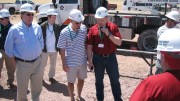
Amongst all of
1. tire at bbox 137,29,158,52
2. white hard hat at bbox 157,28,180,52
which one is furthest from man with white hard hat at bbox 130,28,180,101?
tire at bbox 137,29,158,52

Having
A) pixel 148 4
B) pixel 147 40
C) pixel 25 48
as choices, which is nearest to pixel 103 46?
pixel 25 48

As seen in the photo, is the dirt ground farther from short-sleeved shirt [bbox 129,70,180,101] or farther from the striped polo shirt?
short-sleeved shirt [bbox 129,70,180,101]

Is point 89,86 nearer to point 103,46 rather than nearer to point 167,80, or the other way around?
point 103,46

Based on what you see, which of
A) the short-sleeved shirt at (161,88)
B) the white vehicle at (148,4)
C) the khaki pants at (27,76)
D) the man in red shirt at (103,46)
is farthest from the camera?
the white vehicle at (148,4)

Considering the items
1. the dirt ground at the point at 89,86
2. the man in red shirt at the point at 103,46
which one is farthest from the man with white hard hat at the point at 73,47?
the dirt ground at the point at 89,86

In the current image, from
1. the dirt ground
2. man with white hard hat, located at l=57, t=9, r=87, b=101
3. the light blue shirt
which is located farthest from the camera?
the dirt ground

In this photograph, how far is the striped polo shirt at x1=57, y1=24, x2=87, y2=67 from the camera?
4.79m

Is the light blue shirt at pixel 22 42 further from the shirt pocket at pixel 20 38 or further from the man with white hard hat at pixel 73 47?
the man with white hard hat at pixel 73 47

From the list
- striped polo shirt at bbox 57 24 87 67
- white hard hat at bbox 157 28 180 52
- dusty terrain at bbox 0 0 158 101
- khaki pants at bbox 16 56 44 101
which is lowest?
dusty terrain at bbox 0 0 158 101

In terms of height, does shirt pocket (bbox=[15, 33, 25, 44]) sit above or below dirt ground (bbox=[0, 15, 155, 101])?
above

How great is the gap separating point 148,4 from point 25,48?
8829 mm

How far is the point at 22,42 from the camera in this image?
4258 millimetres

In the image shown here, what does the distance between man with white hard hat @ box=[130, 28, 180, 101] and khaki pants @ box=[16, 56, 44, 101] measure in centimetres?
283

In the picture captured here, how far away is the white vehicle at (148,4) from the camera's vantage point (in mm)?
11506
